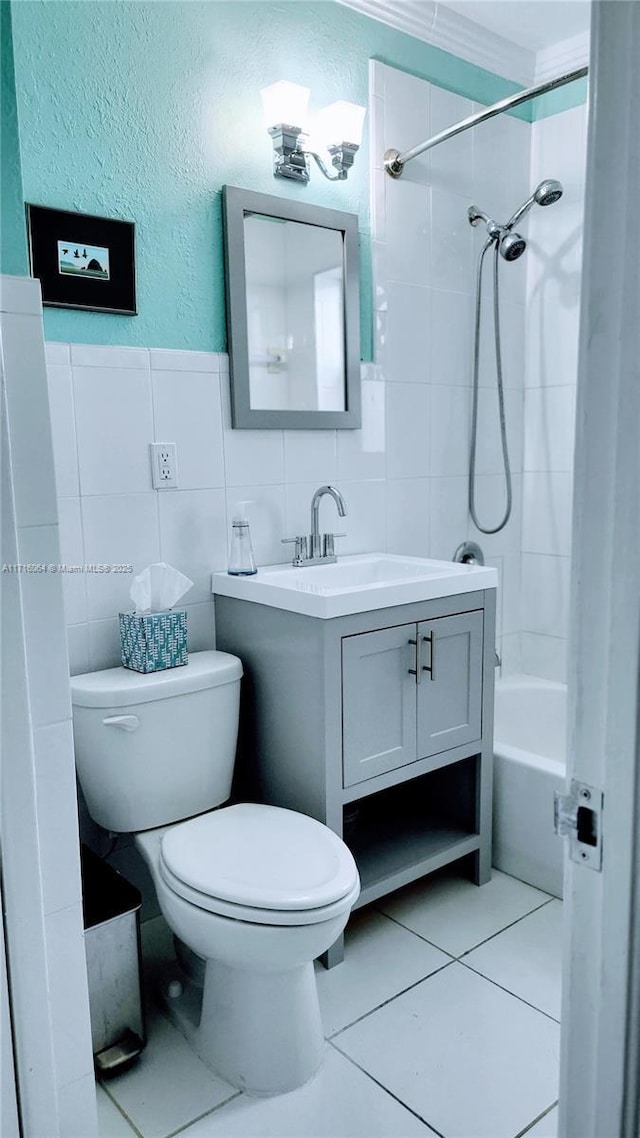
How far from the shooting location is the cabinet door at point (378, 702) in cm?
173

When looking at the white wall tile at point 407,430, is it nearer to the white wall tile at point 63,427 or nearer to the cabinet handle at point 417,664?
the cabinet handle at point 417,664

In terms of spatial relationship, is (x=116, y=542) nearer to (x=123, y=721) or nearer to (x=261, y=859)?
(x=123, y=721)

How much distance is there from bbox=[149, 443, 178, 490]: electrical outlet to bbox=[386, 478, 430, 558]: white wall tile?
0.76m

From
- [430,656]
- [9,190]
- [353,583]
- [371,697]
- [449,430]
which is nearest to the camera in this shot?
[9,190]

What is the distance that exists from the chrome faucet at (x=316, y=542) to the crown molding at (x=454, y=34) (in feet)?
4.45

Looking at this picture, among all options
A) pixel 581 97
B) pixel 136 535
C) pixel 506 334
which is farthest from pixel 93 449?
pixel 581 97

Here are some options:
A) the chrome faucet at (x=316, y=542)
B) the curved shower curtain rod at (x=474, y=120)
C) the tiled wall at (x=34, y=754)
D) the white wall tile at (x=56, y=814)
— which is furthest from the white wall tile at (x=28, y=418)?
the curved shower curtain rod at (x=474, y=120)

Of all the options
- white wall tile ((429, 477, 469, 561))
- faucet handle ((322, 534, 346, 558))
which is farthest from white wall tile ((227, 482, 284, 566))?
white wall tile ((429, 477, 469, 561))

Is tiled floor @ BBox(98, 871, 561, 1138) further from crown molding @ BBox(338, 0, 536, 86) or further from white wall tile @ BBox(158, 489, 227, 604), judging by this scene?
crown molding @ BBox(338, 0, 536, 86)

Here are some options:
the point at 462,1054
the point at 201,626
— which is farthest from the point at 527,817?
the point at 201,626

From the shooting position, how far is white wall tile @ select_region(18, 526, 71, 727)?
1.05m

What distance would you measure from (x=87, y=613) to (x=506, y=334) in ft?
5.88

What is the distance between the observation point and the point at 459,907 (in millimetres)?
2020

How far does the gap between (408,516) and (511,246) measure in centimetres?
85
